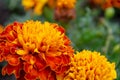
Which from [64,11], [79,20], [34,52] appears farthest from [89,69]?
[79,20]


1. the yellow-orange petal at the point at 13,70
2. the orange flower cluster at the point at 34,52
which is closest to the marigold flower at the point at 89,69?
the orange flower cluster at the point at 34,52

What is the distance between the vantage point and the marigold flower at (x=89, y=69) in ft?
6.23

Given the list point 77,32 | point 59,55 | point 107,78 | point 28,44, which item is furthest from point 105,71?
point 77,32

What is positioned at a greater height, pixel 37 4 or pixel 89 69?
pixel 37 4

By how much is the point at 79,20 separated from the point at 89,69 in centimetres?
140

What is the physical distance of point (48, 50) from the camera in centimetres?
190

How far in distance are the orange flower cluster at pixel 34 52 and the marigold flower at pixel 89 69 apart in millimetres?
32

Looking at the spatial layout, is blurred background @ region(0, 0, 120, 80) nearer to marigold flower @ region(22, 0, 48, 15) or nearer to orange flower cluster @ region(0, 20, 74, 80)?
marigold flower @ region(22, 0, 48, 15)

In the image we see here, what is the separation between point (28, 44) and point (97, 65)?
28 cm

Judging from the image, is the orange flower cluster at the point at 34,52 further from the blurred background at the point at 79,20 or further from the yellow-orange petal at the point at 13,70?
the blurred background at the point at 79,20

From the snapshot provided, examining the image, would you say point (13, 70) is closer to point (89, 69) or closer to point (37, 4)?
point (89, 69)

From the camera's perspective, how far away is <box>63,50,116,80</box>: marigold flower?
→ 190 cm

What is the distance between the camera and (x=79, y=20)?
3287 millimetres

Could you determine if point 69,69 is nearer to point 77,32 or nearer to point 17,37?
point 17,37
